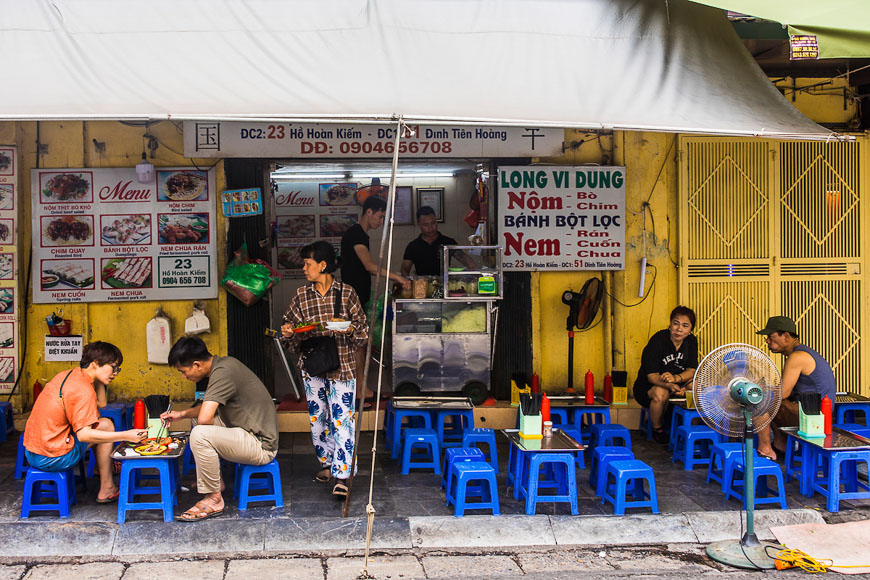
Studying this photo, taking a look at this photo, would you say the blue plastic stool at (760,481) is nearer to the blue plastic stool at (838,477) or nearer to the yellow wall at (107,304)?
the blue plastic stool at (838,477)

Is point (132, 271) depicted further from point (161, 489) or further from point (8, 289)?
point (161, 489)

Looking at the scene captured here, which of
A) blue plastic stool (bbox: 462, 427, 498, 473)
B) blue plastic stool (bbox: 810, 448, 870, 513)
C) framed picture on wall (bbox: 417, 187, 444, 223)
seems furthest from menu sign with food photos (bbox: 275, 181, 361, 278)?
blue plastic stool (bbox: 810, 448, 870, 513)

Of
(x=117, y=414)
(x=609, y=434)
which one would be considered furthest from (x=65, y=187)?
(x=609, y=434)

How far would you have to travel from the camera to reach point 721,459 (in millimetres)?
A: 6305

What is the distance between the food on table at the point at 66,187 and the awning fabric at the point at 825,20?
5.59m

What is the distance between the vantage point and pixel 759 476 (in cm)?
605

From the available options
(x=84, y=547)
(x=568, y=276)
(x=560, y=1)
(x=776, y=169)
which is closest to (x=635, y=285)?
(x=568, y=276)

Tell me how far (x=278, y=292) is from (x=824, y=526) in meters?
6.36

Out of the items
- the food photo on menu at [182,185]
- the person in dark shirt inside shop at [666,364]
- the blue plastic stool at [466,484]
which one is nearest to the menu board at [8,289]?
the food photo on menu at [182,185]

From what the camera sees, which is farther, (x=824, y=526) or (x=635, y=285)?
(x=635, y=285)

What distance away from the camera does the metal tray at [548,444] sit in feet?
18.6

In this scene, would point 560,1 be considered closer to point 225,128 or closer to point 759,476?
point 225,128

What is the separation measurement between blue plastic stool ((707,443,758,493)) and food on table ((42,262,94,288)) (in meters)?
5.71

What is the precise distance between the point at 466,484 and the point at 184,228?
150 inches
